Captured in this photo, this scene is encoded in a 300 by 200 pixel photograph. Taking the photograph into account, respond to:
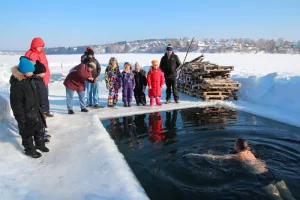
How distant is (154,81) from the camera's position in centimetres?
898

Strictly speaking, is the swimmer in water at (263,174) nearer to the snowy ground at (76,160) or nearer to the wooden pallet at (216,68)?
the snowy ground at (76,160)

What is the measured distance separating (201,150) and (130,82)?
13.9ft

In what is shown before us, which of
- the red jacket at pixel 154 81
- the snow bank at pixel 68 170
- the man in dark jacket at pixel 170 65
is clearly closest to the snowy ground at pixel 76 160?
the snow bank at pixel 68 170

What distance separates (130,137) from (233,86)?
5.61 metres

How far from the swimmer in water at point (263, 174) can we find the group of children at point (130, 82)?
4.66 metres

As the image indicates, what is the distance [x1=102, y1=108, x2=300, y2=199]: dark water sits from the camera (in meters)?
3.74

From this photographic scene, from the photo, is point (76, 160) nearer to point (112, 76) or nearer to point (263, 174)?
point (263, 174)

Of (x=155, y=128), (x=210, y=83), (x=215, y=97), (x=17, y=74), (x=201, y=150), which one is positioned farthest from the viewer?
(x=215, y=97)

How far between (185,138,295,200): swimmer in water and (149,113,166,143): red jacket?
149 cm

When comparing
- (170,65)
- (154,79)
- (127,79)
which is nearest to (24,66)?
(127,79)

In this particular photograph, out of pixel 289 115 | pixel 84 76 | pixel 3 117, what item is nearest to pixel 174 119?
pixel 84 76

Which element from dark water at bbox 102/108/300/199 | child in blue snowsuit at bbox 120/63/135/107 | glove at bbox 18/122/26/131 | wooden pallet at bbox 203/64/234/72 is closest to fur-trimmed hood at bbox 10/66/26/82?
glove at bbox 18/122/26/131

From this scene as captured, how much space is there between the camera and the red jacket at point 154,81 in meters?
8.95

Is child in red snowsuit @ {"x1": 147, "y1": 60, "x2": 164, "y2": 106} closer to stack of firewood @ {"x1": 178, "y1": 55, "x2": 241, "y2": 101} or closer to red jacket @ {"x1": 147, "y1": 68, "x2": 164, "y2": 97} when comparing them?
red jacket @ {"x1": 147, "y1": 68, "x2": 164, "y2": 97}
